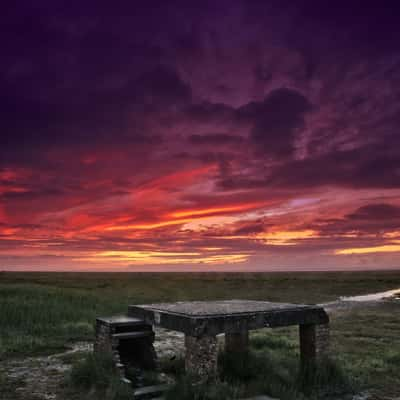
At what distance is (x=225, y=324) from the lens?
28.4 feet

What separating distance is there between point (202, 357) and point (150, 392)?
1.24 m

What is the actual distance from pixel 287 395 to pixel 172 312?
105 inches

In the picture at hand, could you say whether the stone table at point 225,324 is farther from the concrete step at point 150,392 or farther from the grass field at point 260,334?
the grass field at point 260,334

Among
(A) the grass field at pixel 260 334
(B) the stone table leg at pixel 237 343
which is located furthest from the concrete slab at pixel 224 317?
(B) the stone table leg at pixel 237 343

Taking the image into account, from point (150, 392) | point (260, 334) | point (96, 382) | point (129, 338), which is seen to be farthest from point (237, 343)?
point (260, 334)

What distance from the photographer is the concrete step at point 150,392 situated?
331 inches

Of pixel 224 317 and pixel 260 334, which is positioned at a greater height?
pixel 224 317

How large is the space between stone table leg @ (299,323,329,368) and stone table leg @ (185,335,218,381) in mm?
2612

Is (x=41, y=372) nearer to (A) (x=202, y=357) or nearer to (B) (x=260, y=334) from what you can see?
(A) (x=202, y=357)

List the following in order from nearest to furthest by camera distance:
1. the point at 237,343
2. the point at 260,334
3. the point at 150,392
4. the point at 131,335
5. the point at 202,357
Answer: the point at 202,357 → the point at 150,392 → the point at 131,335 → the point at 237,343 → the point at 260,334

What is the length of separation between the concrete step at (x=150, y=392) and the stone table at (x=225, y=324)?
2.40 ft

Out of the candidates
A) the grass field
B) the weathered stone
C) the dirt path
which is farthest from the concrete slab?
the dirt path

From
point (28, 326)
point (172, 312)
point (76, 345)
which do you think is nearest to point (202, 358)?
point (172, 312)

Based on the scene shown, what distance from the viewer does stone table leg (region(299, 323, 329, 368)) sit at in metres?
9.92
